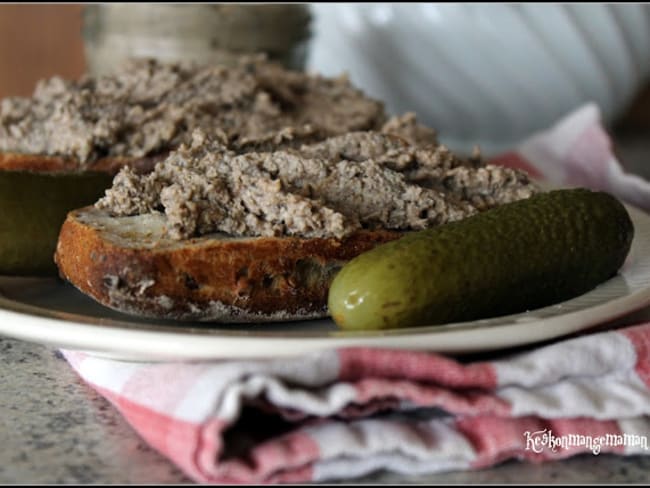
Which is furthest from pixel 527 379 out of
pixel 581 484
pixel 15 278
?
pixel 15 278

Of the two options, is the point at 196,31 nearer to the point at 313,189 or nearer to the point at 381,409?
the point at 313,189

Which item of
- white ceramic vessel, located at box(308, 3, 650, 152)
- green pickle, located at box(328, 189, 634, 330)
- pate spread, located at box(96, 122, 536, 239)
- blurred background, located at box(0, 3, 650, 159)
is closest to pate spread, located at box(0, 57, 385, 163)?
pate spread, located at box(96, 122, 536, 239)

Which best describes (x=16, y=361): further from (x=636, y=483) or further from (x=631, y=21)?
(x=631, y=21)

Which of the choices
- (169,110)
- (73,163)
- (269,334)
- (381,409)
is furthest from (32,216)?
(381,409)

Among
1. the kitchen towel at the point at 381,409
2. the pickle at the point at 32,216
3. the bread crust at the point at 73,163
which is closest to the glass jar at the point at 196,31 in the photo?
the bread crust at the point at 73,163

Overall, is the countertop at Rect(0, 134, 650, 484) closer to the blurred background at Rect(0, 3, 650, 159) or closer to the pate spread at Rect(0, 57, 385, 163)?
the pate spread at Rect(0, 57, 385, 163)

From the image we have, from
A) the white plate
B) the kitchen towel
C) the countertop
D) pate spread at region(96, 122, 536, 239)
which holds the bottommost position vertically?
the countertop
